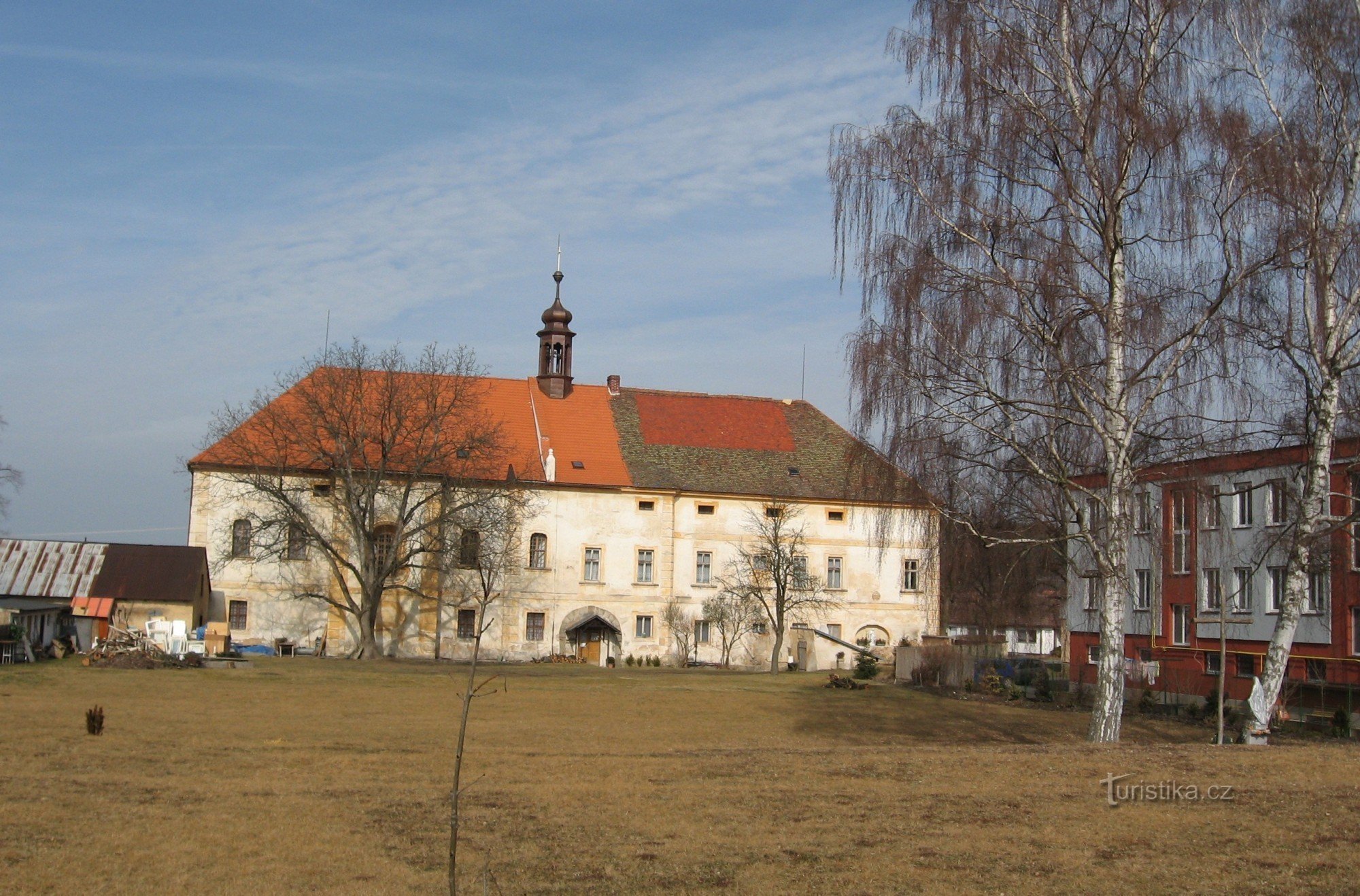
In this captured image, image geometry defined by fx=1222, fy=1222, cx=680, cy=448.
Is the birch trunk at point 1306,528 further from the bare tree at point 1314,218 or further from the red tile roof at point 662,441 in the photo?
the red tile roof at point 662,441

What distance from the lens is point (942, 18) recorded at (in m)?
17.1

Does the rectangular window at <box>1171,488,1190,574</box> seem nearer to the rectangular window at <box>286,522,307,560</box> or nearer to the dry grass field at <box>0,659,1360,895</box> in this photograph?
the dry grass field at <box>0,659,1360,895</box>

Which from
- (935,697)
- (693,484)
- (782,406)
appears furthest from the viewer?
(782,406)

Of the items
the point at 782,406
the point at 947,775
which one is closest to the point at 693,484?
the point at 782,406

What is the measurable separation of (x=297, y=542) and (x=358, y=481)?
367 centimetres

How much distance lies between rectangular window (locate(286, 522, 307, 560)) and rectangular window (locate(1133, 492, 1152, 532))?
31.3m

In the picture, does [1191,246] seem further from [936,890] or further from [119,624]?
[119,624]

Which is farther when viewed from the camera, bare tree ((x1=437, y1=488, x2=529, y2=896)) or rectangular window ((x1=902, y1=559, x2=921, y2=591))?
rectangular window ((x1=902, y1=559, x2=921, y2=591))

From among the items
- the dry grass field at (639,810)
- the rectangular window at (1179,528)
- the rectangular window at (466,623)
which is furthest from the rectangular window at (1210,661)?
the rectangular window at (466,623)

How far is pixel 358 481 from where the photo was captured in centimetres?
4375

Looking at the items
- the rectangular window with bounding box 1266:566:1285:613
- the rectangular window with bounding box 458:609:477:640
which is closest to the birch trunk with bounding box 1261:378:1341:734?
the rectangular window with bounding box 1266:566:1285:613

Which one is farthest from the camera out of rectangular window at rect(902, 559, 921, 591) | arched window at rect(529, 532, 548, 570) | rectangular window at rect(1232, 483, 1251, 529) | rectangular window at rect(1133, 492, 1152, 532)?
rectangular window at rect(902, 559, 921, 591)

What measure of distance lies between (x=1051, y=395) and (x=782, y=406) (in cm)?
4019

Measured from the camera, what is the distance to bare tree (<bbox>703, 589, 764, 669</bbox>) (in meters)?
48.8
